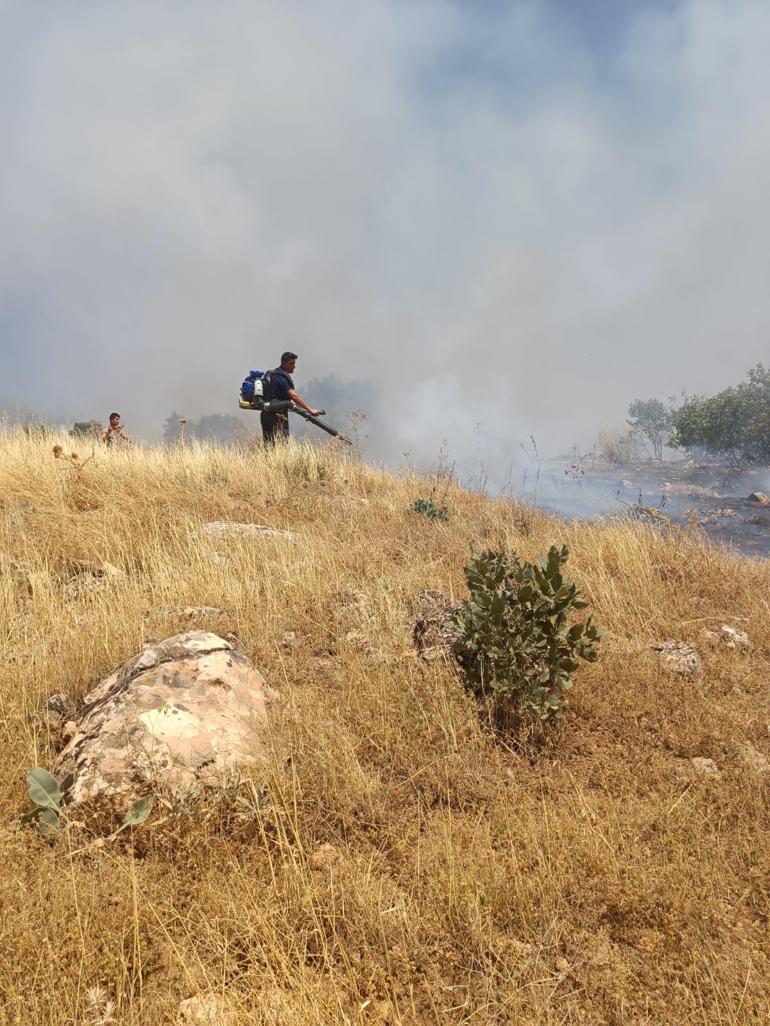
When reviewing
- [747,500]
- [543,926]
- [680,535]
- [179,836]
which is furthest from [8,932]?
[747,500]

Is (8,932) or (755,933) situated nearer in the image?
(8,932)

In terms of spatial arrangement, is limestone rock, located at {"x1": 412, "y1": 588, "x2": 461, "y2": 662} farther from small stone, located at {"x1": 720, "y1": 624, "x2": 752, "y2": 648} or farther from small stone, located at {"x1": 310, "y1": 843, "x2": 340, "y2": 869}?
small stone, located at {"x1": 720, "y1": 624, "x2": 752, "y2": 648}

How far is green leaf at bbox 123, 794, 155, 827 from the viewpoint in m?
1.88

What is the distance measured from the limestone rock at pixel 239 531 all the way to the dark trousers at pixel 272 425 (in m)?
4.15

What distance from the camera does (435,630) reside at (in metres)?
3.24

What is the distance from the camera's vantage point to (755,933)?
64.1 inches

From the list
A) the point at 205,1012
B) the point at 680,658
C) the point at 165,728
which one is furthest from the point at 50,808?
the point at 680,658

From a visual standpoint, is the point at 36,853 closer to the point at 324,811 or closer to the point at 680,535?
the point at 324,811

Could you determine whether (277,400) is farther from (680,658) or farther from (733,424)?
(733,424)

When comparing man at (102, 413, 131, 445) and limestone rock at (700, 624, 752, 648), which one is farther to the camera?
man at (102, 413, 131, 445)

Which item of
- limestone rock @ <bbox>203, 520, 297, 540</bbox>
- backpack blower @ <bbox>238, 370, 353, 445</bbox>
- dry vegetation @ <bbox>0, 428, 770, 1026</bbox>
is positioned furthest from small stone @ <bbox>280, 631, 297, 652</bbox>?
backpack blower @ <bbox>238, 370, 353, 445</bbox>

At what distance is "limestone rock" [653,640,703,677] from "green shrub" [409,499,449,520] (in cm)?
329

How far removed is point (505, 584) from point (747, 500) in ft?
Result: 73.0

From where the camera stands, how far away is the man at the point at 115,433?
9828mm
